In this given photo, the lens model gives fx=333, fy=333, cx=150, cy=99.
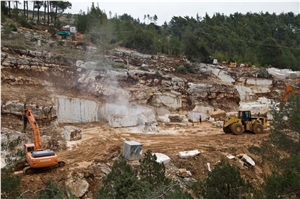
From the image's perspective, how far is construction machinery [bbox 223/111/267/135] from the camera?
20547 millimetres

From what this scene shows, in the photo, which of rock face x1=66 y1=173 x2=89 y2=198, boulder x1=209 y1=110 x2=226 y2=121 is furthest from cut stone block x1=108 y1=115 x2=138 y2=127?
rock face x1=66 y1=173 x2=89 y2=198

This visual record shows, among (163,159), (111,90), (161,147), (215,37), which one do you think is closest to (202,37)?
(215,37)

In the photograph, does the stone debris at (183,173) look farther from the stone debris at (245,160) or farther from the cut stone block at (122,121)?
the cut stone block at (122,121)

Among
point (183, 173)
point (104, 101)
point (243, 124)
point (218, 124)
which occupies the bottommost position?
point (183, 173)

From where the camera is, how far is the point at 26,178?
1213 centimetres

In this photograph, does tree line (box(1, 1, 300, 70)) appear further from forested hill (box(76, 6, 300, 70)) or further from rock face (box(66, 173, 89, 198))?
rock face (box(66, 173, 89, 198))

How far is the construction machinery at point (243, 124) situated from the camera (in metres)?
20.5

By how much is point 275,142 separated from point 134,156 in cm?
597

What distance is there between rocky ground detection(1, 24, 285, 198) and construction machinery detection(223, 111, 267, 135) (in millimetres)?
501

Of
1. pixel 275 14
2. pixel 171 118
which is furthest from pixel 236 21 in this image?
pixel 171 118

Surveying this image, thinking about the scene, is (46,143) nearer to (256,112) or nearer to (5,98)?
(5,98)

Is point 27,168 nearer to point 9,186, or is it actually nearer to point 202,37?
point 9,186

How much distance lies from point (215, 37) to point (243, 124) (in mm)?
38993

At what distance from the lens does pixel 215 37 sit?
57.7 meters
